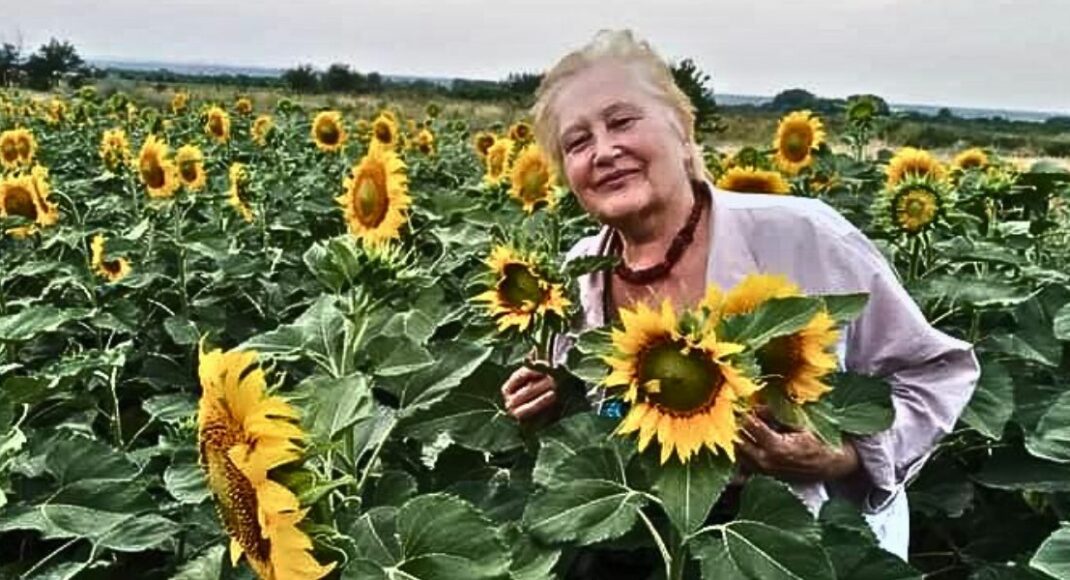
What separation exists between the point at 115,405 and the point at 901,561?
124cm

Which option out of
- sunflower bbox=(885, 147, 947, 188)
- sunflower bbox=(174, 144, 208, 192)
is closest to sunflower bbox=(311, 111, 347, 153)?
sunflower bbox=(174, 144, 208, 192)

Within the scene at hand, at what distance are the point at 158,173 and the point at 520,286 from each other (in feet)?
7.63

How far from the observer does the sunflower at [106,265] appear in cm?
322

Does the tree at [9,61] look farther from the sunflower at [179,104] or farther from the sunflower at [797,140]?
the sunflower at [797,140]

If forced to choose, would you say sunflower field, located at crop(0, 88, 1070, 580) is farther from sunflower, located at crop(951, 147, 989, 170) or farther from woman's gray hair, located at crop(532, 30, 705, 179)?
sunflower, located at crop(951, 147, 989, 170)

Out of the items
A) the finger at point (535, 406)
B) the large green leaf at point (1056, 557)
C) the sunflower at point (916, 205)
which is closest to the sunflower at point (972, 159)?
the sunflower at point (916, 205)

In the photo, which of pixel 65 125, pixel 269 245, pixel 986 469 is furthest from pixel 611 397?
pixel 65 125

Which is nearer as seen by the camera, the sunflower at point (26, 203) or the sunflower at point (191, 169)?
the sunflower at point (26, 203)

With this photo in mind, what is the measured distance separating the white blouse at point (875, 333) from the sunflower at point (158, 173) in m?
2.13

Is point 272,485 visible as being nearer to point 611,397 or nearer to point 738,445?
point 611,397

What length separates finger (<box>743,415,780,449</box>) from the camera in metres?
1.59

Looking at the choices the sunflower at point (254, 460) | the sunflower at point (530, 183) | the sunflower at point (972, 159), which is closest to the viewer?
the sunflower at point (254, 460)

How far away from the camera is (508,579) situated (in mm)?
1374

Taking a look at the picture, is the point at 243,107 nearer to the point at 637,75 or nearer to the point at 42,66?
the point at 637,75
